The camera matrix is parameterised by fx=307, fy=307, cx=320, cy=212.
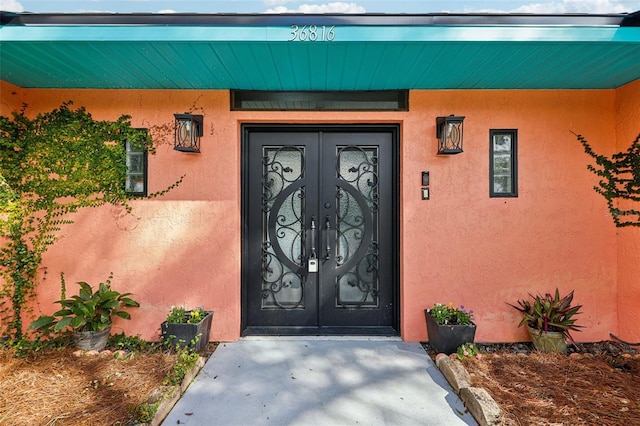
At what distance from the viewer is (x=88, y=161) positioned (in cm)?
304

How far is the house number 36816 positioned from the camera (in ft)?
6.91

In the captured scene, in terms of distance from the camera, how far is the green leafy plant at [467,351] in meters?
2.64

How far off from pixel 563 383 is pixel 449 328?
2.75ft

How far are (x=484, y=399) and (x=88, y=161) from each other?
12.9 feet

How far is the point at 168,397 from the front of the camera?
6.81 ft

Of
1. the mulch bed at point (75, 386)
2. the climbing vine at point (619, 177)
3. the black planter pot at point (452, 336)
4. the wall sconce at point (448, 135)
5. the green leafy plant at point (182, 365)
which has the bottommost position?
the mulch bed at point (75, 386)

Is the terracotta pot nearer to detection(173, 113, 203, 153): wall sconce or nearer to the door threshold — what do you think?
the door threshold

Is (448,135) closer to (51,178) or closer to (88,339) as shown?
(88,339)

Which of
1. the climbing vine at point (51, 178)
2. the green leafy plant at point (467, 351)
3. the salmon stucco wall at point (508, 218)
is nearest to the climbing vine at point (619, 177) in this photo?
the salmon stucco wall at point (508, 218)

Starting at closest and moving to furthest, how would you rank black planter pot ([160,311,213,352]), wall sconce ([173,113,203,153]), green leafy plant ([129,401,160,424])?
green leafy plant ([129,401,160,424]) → black planter pot ([160,311,213,352]) → wall sconce ([173,113,203,153])

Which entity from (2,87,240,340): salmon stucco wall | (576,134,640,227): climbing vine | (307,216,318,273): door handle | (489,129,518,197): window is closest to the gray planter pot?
(2,87,240,340): salmon stucco wall

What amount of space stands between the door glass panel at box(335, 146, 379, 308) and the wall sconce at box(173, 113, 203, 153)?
4.73ft

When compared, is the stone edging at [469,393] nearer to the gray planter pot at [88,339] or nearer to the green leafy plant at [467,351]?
the green leafy plant at [467,351]

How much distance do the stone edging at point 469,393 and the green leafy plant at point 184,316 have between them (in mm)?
2160
